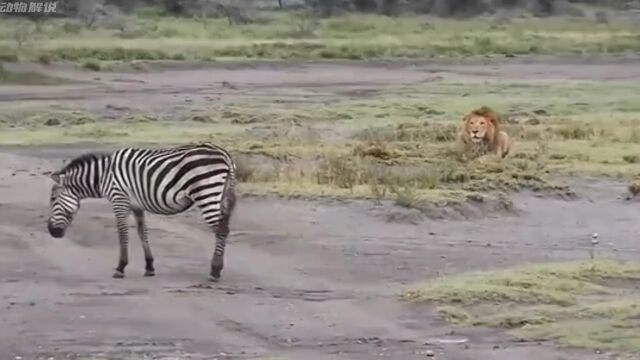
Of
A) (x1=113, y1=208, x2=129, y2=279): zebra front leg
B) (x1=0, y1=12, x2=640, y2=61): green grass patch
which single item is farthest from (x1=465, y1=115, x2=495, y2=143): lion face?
(x1=0, y1=12, x2=640, y2=61): green grass patch

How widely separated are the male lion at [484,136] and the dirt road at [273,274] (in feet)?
5.37

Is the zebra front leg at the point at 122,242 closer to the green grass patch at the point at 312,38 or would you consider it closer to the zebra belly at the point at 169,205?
the zebra belly at the point at 169,205

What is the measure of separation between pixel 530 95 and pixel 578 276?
22.8 m

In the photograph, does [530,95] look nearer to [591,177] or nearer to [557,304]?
[591,177]

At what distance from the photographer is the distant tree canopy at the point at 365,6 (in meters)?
64.1

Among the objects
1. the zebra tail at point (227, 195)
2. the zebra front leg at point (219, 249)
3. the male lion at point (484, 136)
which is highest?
the zebra tail at point (227, 195)

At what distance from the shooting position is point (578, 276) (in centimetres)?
1321

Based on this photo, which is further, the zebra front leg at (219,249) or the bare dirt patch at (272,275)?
the zebra front leg at (219,249)

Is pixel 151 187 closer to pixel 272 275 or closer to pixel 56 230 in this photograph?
pixel 56 230

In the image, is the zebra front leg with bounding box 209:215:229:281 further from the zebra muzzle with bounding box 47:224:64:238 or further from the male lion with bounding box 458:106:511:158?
the male lion with bounding box 458:106:511:158

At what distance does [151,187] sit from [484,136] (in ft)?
29.1

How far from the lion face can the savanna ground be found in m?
0.47

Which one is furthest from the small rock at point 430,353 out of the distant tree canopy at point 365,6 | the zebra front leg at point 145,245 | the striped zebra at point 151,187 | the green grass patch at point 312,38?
the distant tree canopy at point 365,6

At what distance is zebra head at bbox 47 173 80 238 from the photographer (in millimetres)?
13914
